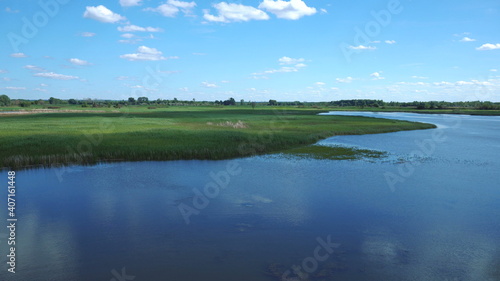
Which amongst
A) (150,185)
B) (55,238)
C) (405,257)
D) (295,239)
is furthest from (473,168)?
(55,238)

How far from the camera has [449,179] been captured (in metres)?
24.9

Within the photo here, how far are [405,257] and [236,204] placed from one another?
9.17 meters

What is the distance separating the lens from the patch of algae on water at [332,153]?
109 ft
